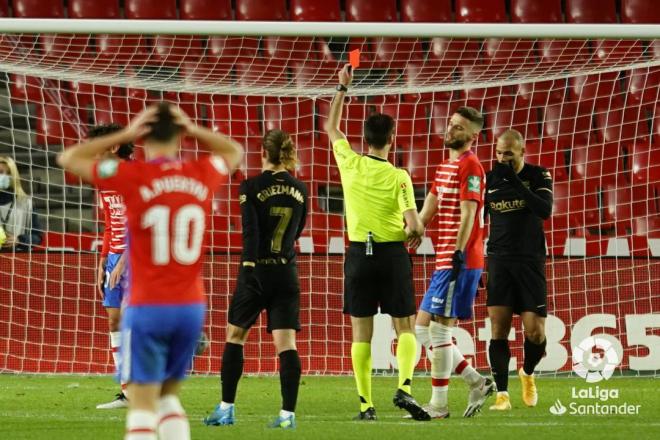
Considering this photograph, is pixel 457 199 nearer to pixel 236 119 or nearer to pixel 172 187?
pixel 172 187

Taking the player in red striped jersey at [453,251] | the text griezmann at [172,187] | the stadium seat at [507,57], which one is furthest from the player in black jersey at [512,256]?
the text griezmann at [172,187]

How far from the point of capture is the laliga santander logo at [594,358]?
10.3m

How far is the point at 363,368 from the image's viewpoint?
6.69 metres

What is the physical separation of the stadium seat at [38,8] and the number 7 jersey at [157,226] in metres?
9.79

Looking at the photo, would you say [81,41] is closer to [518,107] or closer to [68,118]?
[68,118]

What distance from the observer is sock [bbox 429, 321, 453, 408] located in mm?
6988

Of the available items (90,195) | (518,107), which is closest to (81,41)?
(90,195)

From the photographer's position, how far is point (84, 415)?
7168 mm

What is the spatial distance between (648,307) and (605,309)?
37cm

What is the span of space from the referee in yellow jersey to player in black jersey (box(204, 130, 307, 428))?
394 mm

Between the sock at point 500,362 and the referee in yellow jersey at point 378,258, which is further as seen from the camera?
the sock at point 500,362

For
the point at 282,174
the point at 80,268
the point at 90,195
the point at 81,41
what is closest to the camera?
the point at 282,174

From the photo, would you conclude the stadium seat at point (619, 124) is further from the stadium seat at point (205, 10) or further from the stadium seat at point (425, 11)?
the stadium seat at point (205, 10)

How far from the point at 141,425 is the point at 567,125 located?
8.56 metres
